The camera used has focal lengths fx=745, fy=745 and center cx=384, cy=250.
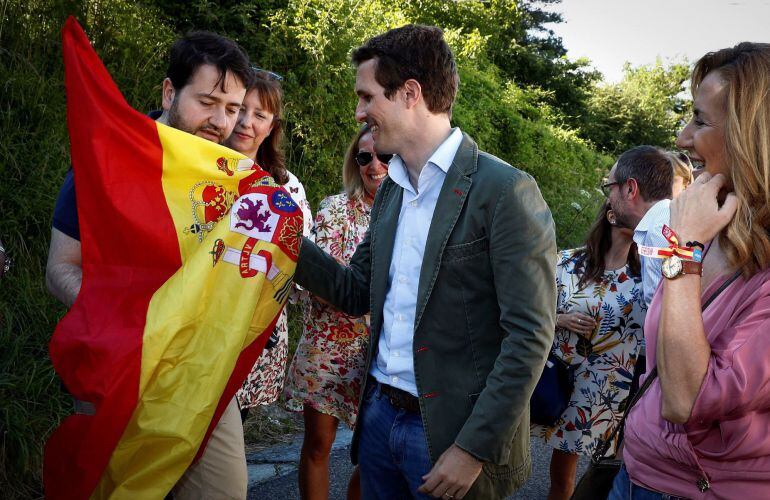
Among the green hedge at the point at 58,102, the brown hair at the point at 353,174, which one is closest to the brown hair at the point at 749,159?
the brown hair at the point at 353,174

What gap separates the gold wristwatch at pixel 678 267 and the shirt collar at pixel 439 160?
86 cm

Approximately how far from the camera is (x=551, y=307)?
2.51m

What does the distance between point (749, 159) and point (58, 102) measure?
195 inches

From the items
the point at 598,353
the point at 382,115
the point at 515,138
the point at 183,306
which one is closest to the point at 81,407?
the point at 183,306

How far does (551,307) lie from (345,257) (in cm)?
204

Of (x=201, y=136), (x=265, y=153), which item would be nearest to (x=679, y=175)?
(x=265, y=153)

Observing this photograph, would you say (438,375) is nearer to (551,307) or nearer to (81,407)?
(551,307)

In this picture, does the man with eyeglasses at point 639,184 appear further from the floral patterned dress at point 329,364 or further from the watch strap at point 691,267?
the watch strap at point 691,267

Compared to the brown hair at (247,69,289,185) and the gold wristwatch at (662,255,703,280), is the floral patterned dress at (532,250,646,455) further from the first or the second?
the gold wristwatch at (662,255,703,280)

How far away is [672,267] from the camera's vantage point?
2.16 meters

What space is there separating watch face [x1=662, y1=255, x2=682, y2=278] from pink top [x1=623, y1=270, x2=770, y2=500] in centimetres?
17

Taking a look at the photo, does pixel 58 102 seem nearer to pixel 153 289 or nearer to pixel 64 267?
pixel 64 267

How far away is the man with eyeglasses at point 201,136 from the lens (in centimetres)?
272

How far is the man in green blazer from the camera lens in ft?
8.00
